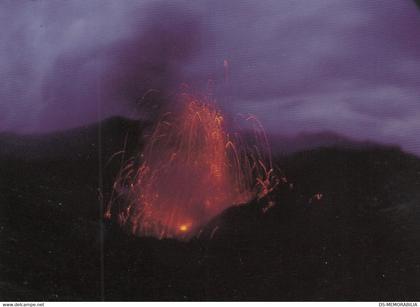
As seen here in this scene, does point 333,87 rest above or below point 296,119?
above

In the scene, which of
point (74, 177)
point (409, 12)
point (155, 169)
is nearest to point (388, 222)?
point (409, 12)

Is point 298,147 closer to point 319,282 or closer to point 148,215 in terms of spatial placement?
point 319,282

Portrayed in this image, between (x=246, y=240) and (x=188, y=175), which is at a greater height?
Result: (x=188, y=175)

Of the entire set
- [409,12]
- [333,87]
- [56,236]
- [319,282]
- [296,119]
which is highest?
[409,12]

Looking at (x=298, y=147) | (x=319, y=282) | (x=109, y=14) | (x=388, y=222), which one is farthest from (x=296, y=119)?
(x=109, y=14)
